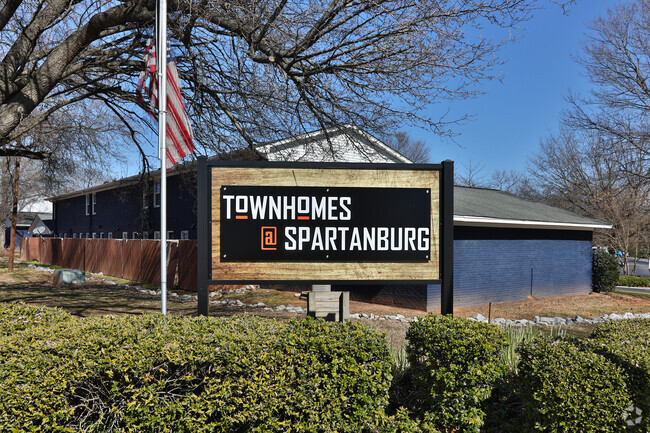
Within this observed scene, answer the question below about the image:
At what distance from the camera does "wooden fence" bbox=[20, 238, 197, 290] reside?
17.2 meters

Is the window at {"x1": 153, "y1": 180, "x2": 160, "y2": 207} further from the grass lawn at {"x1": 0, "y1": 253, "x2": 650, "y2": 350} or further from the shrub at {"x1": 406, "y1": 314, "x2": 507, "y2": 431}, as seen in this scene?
the shrub at {"x1": 406, "y1": 314, "x2": 507, "y2": 431}

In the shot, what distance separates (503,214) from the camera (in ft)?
51.5

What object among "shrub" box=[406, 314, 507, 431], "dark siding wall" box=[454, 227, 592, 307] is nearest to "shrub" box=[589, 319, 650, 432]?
"shrub" box=[406, 314, 507, 431]

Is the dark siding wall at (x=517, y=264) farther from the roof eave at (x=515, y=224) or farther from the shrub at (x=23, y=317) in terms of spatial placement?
the shrub at (x=23, y=317)

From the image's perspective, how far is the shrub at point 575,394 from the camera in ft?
11.2

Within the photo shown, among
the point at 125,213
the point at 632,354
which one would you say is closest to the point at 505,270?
the point at 632,354

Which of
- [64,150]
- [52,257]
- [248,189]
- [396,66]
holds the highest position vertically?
[396,66]

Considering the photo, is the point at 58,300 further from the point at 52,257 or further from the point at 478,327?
the point at 52,257

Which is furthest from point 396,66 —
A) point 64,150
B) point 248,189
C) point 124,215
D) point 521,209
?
point 124,215

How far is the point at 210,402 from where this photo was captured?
10.8 ft

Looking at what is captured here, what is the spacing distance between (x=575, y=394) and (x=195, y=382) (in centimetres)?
309

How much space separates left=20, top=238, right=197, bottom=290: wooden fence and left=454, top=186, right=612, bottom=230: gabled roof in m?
10.1

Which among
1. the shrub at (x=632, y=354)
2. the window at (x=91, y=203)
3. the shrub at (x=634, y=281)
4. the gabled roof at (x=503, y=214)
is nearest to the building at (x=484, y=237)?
the gabled roof at (x=503, y=214)

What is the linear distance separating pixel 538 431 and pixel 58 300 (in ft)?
41.5
